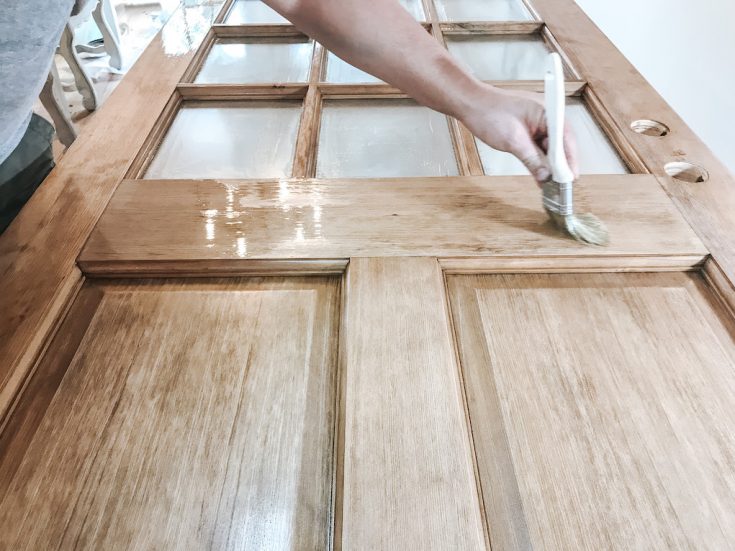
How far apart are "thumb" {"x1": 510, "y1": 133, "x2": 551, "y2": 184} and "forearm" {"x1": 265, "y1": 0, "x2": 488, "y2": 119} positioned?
79 mm

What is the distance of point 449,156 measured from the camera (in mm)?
752

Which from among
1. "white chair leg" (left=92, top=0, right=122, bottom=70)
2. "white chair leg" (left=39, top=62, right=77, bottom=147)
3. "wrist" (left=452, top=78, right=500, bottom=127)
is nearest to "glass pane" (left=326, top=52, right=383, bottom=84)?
"wrist" (left=452, top=78, right=500, bottom=127)

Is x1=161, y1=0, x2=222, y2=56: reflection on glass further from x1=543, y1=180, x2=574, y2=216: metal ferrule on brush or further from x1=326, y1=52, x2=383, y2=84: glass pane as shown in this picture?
x1=543, y1=180, x2=574, y2=216: metal ferrule on brush

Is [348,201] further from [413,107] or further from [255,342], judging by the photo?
[413,107]

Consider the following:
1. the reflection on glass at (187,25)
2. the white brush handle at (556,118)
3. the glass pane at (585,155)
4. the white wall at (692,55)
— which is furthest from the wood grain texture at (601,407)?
the white wall at (692,55)

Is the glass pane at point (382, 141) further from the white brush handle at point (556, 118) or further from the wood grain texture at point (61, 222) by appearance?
the wood grain texture at point (61, 222)

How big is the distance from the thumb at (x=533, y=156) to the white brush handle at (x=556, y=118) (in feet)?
0.05

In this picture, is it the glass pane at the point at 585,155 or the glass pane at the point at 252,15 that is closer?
the glass pane at the point at 585,155

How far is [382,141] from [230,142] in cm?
25

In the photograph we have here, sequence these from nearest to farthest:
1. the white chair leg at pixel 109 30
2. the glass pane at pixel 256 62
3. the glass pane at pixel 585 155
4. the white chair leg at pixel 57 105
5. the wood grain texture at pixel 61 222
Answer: the wood grain texture at pixel 61 222 < the glass pane at pixel 585 155 < the glass pane at pixel 256 62 < the white chair leg at pixel 57 105 < the white chair leg at pixel 109 30

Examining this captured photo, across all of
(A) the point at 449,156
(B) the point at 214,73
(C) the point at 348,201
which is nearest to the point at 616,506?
(C) the point at 348,201

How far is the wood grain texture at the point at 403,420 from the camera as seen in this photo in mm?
354

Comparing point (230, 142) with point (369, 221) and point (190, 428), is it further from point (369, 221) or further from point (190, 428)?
point (190, 428)

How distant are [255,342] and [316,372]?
7 cm
